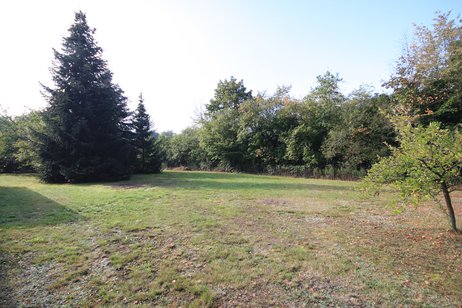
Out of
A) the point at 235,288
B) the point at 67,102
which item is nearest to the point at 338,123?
the point at 235,288

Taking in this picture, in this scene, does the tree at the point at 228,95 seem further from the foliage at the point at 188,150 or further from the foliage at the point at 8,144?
the foliage at the point at 8,144

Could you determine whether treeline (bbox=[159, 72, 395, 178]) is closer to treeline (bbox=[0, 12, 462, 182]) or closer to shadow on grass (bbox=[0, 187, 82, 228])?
treeline (bbox=[0, 12, 462, 182])

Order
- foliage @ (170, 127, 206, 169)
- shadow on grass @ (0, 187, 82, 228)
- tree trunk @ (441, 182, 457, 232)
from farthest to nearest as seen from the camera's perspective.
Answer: foliage @ (170, 127, 206, 169), shadow on grass @ (0, 187, 82, 228), tree trunk @ (441, 182, 457, 232)

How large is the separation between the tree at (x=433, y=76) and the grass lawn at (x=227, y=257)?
9.12 meters

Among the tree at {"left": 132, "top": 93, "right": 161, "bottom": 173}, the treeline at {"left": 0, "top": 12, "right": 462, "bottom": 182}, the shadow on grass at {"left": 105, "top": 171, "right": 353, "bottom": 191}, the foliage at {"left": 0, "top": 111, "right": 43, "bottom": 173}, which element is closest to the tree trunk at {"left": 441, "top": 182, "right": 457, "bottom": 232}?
the shadow on grass at {"left": 105, "top": 171, "right": 353, "bottom": 191}

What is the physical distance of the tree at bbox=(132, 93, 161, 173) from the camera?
18938 mm

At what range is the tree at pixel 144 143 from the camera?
18.9 metres

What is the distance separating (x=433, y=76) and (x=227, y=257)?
53.3ft

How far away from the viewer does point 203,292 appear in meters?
2.68

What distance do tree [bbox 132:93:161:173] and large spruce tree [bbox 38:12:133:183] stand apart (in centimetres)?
415

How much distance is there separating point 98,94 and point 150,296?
47.4 ft

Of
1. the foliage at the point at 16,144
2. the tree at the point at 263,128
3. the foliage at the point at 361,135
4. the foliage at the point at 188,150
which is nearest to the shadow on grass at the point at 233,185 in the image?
the foliage at the point at 361,135

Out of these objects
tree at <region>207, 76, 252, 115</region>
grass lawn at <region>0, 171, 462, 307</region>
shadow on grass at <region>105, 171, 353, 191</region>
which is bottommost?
grass lawn at <region>0, 171, 462, 307</region>

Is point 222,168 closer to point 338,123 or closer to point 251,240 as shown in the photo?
point 338,123
